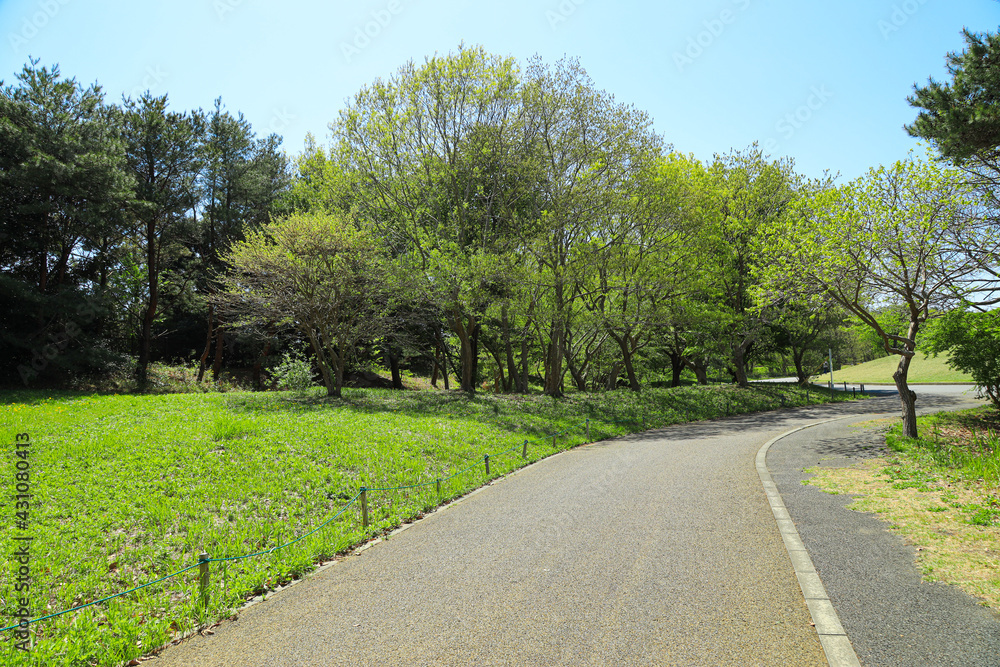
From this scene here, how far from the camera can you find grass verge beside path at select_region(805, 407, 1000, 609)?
17.0 feet

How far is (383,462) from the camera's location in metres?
9.99

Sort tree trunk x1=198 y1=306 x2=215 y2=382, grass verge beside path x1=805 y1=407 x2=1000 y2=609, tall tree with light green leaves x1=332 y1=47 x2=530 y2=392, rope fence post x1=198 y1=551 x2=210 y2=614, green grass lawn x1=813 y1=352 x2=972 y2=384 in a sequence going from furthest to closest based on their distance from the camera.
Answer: green grass lawn x1=813 y1=352 x2=972 y2=384 → tree trunk x1=198 y1=306 x2=215 y2=382 → tall tree with light green leaves x1=332 y1=47 x2=530 y2=392 → grass verge beside path x1=805 y1=407 x2=1000 y2=609 → rope fence post x1=198 y1=551 x2=210 y2=614

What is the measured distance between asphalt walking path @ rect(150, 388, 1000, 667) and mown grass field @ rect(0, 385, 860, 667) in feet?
1.98

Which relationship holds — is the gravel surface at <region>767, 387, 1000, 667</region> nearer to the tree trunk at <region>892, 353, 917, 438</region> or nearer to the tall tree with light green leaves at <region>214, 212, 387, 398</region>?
the tree trunk at <region>892, 353, 917, 438</region>

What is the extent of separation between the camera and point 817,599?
462 centimetres

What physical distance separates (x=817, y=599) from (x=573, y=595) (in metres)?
2.22

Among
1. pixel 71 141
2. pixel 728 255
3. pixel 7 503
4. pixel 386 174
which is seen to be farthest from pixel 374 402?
pixel 728 255

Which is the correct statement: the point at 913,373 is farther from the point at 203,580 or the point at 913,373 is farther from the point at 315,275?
the point at 203,580

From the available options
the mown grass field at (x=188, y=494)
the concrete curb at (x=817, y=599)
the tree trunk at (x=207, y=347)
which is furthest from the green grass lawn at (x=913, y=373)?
the tree trunk at (x=207, y=347)

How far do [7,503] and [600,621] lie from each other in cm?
738

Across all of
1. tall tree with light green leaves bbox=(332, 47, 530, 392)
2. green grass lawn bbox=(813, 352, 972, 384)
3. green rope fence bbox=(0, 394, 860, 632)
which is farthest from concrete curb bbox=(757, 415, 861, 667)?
green grass lawn bbox=(813, 352, 972, 384)

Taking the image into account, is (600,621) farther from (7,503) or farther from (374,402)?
(374,402)

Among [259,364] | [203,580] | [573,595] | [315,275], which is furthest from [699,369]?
[203,580]

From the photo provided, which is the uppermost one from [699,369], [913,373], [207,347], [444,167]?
[444,167]
